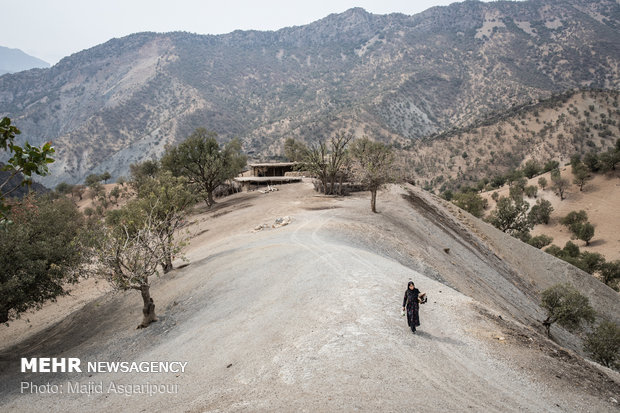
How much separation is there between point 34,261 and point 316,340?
43.6 feet

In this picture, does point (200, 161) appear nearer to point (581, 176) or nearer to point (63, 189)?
point (63, 189)

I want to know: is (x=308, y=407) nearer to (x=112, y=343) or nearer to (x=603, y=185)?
(x=112, y=343)

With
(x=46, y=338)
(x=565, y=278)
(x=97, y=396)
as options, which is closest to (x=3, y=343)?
(x=46, y=338)

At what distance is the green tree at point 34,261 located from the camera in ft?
46.4

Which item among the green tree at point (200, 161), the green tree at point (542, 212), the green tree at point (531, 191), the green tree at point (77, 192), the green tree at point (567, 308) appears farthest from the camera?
the green tree at point (77, 192)

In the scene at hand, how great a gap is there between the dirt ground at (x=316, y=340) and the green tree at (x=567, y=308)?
0.97 meters

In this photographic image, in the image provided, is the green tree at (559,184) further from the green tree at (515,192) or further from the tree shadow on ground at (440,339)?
the tree shadow on ground at (440,339)

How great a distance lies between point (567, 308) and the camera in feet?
79.6

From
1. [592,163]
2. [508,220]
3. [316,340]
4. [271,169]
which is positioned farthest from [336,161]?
[592,163]

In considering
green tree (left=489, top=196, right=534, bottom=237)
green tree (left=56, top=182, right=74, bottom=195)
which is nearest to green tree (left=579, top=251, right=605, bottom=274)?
green tree (left=489, top=196, right=534, bottom=237)

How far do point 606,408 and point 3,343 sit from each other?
93.5 ft

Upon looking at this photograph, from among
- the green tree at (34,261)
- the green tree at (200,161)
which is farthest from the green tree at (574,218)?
the green tree at (34,261)

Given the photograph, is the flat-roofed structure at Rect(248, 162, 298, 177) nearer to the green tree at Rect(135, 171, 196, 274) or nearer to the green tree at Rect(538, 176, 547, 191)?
the green tree at Rect(135, 171, 196, 274)

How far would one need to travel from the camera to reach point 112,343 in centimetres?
1466
